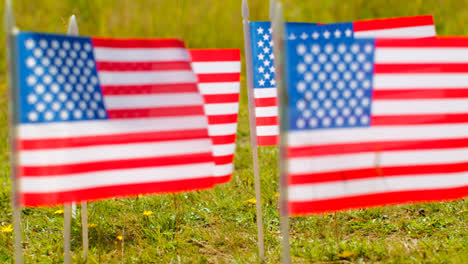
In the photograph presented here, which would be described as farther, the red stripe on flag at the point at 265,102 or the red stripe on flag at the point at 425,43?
the red stripe on flag at the point at 265,102

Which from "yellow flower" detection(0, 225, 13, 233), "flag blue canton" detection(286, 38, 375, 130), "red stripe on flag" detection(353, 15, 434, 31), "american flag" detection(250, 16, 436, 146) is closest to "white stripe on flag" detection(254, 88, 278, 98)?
"american flag" detection(250, 16, 436, 146)

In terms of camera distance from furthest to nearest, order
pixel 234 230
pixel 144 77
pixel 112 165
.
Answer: pixel 234 230
pixel 144 77
pixel 112 165

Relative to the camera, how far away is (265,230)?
458cm

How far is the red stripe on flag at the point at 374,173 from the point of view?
9.61ft

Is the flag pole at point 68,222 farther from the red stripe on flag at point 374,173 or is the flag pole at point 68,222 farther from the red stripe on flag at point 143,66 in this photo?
the red stripe on flag at point 374,173

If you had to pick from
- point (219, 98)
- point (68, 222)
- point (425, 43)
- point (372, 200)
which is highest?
point (425, 43)

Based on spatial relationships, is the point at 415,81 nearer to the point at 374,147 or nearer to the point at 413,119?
the point at 413,119

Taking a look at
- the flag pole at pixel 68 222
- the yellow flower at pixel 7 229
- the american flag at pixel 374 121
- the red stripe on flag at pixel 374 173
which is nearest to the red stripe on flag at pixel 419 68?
the american flag at pixel 374 121

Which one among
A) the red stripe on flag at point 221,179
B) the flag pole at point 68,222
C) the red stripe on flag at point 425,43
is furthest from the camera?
the red stripe on flag at point 221,179

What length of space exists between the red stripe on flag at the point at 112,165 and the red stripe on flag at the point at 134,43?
610mm

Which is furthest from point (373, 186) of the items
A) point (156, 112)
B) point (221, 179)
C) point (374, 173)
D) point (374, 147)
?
point (156, 112)

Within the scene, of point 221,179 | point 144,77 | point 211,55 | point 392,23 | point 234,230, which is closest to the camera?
point 144,77

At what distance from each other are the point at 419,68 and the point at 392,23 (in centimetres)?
108

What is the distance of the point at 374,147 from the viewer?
3.10m
